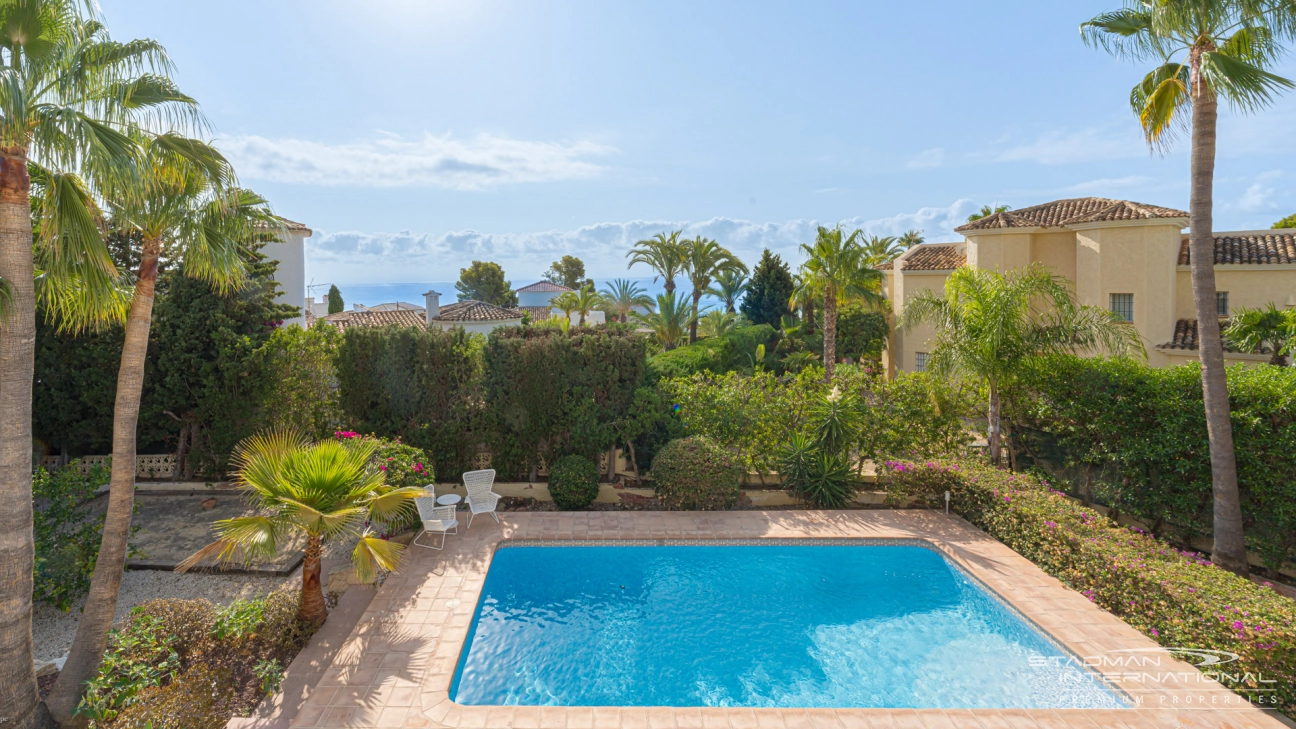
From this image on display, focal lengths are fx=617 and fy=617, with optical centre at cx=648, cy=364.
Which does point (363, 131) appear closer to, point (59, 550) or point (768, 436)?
point (59, 550)

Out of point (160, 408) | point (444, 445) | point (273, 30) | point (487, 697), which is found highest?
point (273, 30)

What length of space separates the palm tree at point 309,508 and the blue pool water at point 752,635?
7.00 feet

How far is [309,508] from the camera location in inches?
289

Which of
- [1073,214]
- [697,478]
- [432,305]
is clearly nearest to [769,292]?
[1073,214]

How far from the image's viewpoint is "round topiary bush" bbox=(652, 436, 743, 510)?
13.0 m

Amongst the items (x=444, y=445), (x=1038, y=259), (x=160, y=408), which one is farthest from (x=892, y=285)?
(x=160, y=408)

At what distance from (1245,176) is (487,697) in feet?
54.8

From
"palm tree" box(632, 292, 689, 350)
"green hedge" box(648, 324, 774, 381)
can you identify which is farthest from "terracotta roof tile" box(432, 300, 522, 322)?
"green hedge" box(648, 324, 774, 381)

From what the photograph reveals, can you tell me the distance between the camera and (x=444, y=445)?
14.2 meters

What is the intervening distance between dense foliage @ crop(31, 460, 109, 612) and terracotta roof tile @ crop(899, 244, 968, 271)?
87.3 ft

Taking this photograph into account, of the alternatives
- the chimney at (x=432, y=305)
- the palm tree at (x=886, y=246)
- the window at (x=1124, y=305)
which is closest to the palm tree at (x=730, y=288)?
the palm tree at (x=886, y=246)

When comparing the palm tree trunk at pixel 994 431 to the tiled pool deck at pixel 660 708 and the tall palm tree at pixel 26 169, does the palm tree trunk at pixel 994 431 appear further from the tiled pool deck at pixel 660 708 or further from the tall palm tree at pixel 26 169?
the tall palm tree at pixel 26 169

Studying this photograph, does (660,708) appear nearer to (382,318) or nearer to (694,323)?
(694,323)

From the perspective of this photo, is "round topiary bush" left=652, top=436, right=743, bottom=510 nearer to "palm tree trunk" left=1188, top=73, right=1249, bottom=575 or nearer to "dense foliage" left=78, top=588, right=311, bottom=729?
"dense foliage" left=78, top=588, right=311, bottom=729
